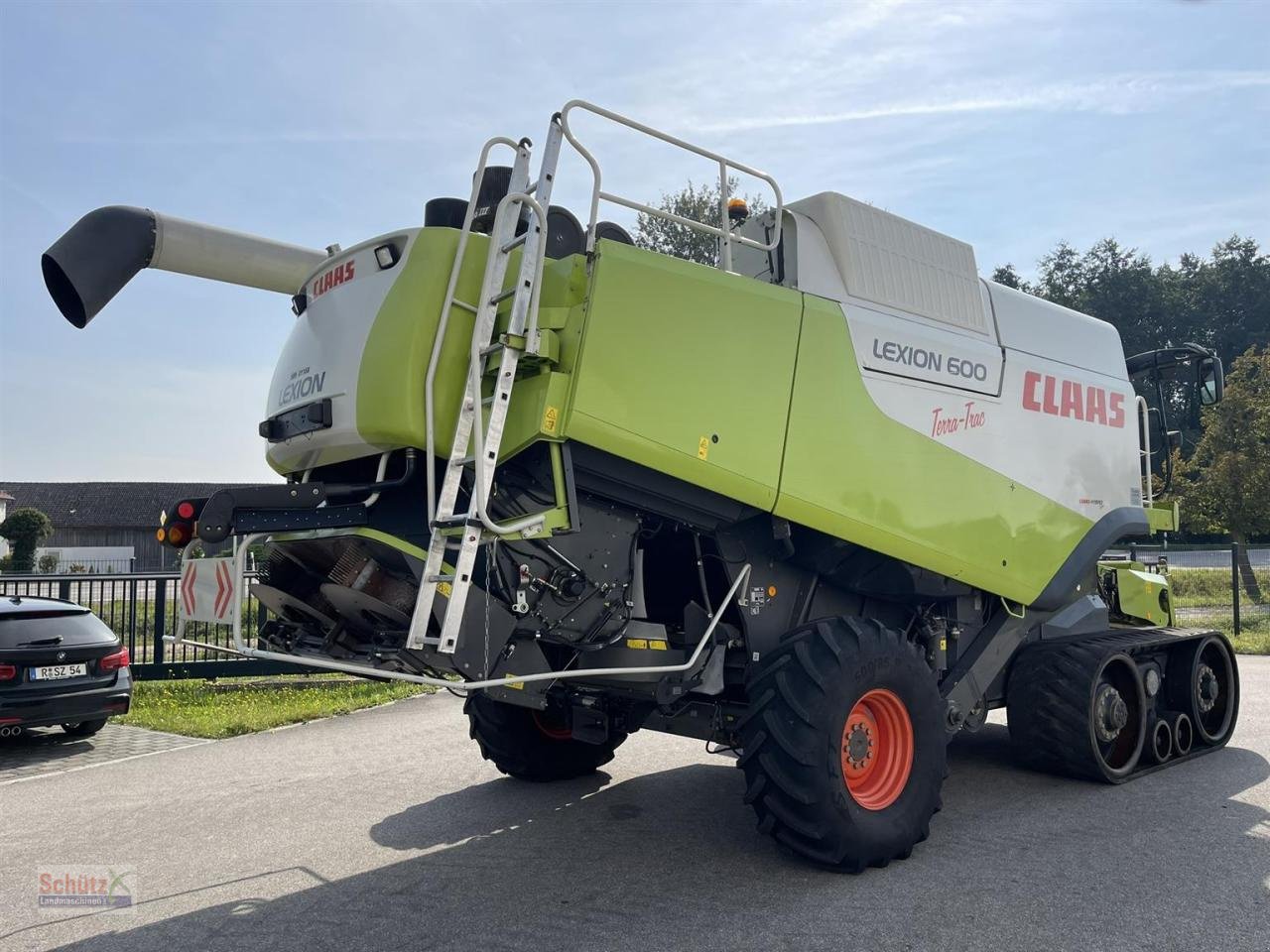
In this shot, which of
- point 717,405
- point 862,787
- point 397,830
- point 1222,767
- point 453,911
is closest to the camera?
point 453,911

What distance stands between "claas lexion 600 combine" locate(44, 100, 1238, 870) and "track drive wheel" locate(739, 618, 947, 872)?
16 mm

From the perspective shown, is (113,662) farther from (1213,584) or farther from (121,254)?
(1213,584)

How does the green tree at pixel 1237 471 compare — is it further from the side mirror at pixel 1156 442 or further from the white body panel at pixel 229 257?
the white body panel at pixel 229 257

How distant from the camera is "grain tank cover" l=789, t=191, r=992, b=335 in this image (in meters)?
5.59

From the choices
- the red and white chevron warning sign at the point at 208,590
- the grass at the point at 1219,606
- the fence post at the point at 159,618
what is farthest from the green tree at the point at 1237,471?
the red and white chevron warning sign at the point at 208,590

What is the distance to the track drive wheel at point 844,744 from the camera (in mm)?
4660

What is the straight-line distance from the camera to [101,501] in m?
51.1

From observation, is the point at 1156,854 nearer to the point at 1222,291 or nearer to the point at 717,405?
the point at 717,405

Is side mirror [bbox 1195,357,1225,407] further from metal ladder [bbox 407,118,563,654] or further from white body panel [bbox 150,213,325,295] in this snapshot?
white body panel [bbox 150,213,325,295]

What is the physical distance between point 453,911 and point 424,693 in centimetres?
710

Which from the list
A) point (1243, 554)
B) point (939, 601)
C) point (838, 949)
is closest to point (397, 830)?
point (838, 949)

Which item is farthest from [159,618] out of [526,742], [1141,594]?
[1141,594]

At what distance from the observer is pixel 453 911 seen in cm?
431

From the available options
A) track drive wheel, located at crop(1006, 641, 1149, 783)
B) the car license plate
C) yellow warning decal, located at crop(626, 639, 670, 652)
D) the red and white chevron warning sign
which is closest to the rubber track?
track drive wheel, located at crop(1006, 641, 1149, 783)
